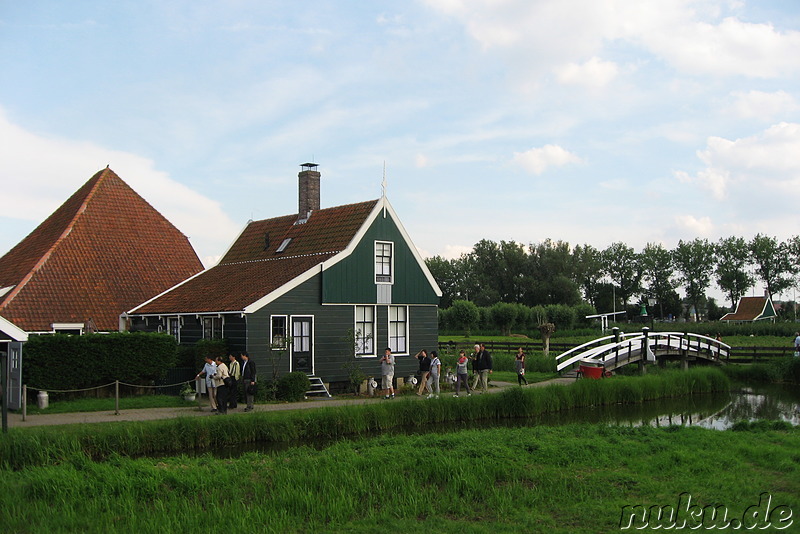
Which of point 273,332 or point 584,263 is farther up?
point 584,263

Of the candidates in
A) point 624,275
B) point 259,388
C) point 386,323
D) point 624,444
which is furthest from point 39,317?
point 624,275

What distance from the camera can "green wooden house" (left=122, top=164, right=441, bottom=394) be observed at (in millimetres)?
23281

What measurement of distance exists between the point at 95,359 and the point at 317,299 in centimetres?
684

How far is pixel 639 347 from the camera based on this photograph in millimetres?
32969

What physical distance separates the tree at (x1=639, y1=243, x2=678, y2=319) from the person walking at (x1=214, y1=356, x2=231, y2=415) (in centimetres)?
9481

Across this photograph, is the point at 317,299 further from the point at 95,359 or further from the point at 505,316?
the point at 505,316

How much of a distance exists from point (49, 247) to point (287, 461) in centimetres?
1956

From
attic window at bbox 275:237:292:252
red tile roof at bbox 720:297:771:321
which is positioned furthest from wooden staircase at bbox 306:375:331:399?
red tile roof at bbox 720:297:771:321

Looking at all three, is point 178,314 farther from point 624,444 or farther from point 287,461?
point 624,444

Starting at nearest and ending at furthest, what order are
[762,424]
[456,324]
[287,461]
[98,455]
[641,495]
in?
[641,495]
[287,461]
[98,455]
[762,424]
[456,324]

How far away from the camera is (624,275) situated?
10831cm

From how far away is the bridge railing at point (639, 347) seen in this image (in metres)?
31.4

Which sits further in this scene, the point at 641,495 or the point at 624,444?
the point at 624,444

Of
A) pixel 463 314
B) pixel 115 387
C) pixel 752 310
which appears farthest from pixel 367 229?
pixel 752 310
